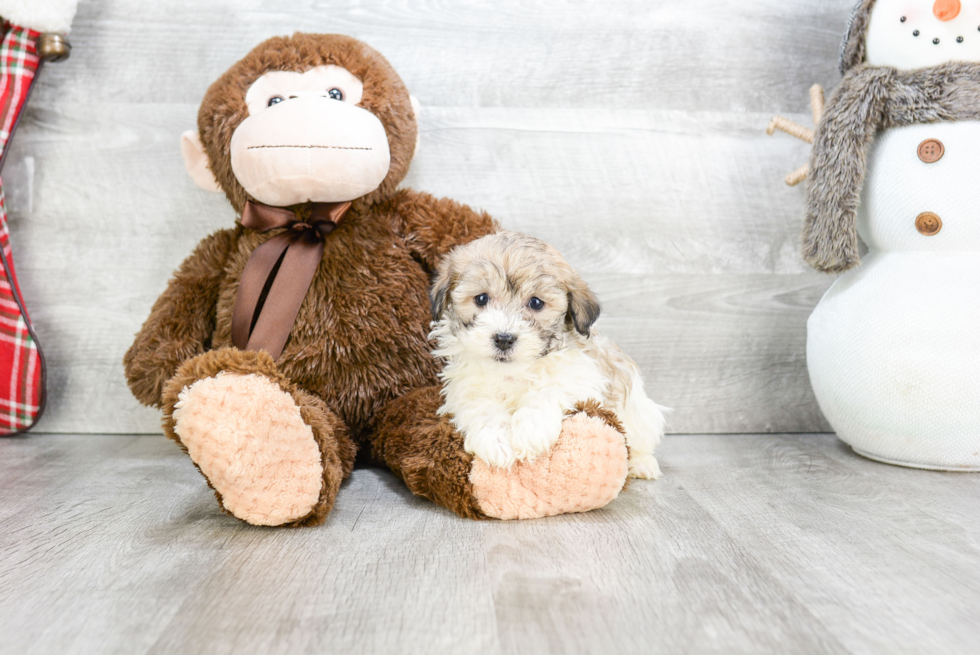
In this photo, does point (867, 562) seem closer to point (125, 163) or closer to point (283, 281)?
point (283, 281)

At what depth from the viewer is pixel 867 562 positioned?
1.06 m

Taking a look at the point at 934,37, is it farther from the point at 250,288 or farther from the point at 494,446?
the point at 250,288

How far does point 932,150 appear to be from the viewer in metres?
1.47

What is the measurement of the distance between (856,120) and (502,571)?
1.19m

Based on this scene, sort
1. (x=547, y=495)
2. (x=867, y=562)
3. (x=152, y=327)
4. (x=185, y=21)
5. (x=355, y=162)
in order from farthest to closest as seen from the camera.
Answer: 1. (x=185, y=21)
2. (x=152, y=327)
3. (x=355, y=162)
4. (x=547, y=495)
5. (x=867, y=562)

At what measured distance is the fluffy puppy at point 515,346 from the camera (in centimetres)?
121

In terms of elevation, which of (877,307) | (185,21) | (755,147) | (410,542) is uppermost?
(185,21)

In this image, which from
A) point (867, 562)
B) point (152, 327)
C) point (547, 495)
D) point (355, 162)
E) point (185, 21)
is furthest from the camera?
point (185, 21)

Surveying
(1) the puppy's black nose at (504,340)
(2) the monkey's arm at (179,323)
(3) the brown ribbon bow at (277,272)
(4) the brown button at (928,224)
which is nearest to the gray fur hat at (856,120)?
(4) the brown button at (928,224)

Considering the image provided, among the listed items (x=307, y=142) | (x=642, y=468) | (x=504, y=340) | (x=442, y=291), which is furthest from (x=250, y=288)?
(x=642, y=468)

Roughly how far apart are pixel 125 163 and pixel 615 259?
1232mm

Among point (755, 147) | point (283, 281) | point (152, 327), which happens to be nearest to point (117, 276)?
point (152, 327)

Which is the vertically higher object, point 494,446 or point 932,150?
point 932,150

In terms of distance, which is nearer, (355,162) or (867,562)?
(867,562)
